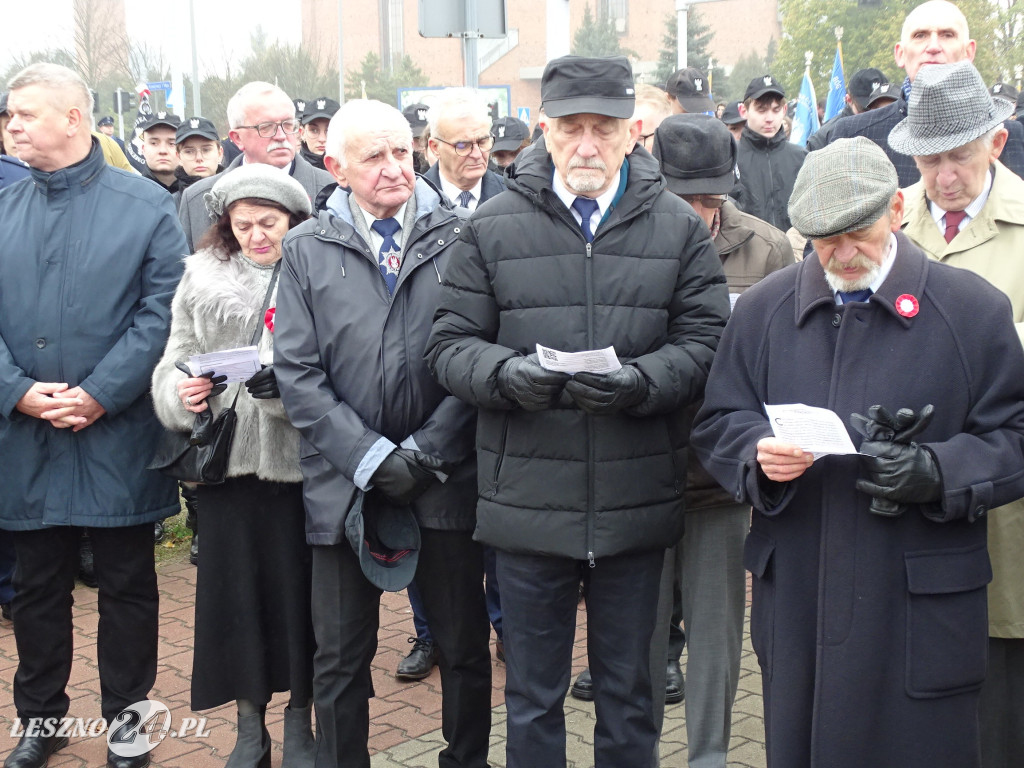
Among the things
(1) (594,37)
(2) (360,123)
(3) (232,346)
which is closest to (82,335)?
(3) (232,346)

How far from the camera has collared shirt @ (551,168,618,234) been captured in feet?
12.5

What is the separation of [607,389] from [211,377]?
143cm

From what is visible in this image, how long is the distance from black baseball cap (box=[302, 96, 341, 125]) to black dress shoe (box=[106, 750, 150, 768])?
6155 mm

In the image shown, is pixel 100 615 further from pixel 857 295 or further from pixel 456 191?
pixel 857 295

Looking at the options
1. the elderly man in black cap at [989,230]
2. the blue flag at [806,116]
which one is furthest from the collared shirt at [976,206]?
the blue flag at [806,116]

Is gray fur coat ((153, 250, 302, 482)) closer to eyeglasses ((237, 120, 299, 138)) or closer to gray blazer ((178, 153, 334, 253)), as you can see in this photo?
gray blazer ((178, 153, 334, 253))

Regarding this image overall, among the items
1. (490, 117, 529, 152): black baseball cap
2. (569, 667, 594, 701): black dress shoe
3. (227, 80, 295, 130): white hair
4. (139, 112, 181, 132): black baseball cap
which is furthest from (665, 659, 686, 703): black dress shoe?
(139, 112, 181, 132): black baseball cap

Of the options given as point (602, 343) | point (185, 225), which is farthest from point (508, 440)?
point (185, 225)

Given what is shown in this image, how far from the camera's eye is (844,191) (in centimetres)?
310

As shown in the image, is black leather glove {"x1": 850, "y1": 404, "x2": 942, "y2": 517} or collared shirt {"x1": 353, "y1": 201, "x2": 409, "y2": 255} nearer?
black leather glove {"x1": 850, "y1": 404, "x2": 942, "y2": 517}

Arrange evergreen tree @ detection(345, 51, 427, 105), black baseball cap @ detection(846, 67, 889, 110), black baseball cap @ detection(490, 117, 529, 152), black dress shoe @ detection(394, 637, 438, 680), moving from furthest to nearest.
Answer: evergreen tree @ detection(345, 51, 427, 105) < black baseball cap @ detection(846, 67, 889, 110) < black baseball cap @ detection(490, 117, 529, 152) < black dress shoe @ detection(394, 637, 438, 680)

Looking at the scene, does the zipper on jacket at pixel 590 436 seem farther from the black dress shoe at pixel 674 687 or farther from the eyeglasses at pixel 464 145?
the eyeglasses at pixel 464 145

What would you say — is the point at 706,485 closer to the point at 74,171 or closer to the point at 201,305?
the point at 201,305

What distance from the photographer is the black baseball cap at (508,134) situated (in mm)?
8812
